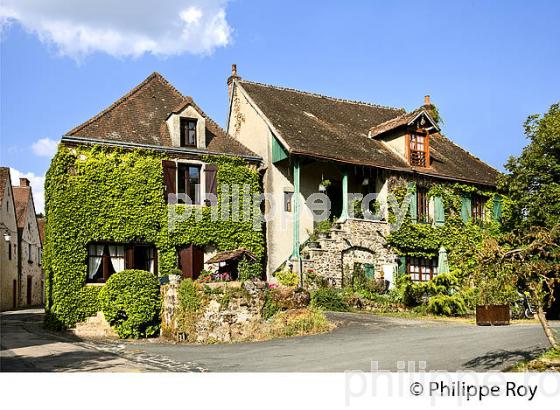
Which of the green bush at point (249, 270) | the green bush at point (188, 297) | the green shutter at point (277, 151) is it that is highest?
the green shutter at point (277, 151)

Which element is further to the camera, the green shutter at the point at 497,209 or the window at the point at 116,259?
the green shutter at the point at 497,209

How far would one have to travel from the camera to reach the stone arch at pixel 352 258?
24656mm

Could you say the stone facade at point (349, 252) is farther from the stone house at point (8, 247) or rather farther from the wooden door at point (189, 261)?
the stone house at point (8, 247)

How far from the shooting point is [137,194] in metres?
22.4

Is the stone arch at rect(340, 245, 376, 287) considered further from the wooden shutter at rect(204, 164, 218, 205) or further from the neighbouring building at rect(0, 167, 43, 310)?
the neighbouring building at rect(0, 167, 43, 310)

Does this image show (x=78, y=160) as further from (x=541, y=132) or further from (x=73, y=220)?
(x=541, y=132)

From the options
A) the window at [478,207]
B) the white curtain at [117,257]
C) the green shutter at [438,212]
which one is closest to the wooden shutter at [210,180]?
the white curtain at [117,257]

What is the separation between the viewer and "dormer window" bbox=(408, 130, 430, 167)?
2833 cm

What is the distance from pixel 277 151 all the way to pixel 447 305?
27.0 feet

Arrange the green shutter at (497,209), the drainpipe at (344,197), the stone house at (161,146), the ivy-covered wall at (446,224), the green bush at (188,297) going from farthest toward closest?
1. the green shutter at (497,209)
2. the ivy-covered wall at (446,224)
3. the drainpipe at (344,197)
4. the stone house at (161,146)
5. the green bush at (188,297)

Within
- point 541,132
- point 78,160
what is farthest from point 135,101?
point 541,132

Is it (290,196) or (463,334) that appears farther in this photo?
(290,196)
